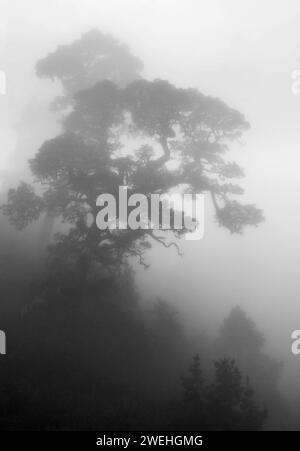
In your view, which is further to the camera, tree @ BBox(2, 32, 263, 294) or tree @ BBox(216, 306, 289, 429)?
tree @ BBox(216, 306, 289, 429)

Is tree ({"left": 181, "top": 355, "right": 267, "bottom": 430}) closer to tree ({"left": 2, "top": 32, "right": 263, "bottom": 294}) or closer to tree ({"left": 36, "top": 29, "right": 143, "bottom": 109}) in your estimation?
tree ({"left": 2, "top": 32, "right": 263, "bottom": 294})

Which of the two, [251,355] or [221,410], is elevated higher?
[251,355]

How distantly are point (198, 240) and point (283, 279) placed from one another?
10747 mm

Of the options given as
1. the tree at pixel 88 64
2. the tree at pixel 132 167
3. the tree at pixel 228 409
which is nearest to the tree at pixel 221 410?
the tree at pixel 228 409

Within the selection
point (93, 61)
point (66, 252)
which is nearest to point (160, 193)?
point (66, 252)

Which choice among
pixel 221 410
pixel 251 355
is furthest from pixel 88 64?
pixel 221 410

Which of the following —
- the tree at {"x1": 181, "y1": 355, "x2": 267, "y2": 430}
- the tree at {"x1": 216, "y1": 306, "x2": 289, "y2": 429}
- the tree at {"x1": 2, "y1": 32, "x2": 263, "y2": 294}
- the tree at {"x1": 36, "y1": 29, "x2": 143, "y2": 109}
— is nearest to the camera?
the tree at {"x1": 181, "y1": 355, "x2": 267, "y2": 430}

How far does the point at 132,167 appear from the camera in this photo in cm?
1922

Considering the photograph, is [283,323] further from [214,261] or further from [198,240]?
[198,240]

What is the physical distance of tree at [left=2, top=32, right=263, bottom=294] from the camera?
18922 mm

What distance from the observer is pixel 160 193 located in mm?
19172

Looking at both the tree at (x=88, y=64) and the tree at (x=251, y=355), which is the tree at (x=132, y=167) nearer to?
the tree at (x=88, y=64)

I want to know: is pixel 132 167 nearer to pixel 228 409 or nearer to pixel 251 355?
pixel 228 409

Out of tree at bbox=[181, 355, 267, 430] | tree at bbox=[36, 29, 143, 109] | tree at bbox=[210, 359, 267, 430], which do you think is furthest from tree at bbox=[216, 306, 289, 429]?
tree at bbox=[36, 29, 143, 109]
